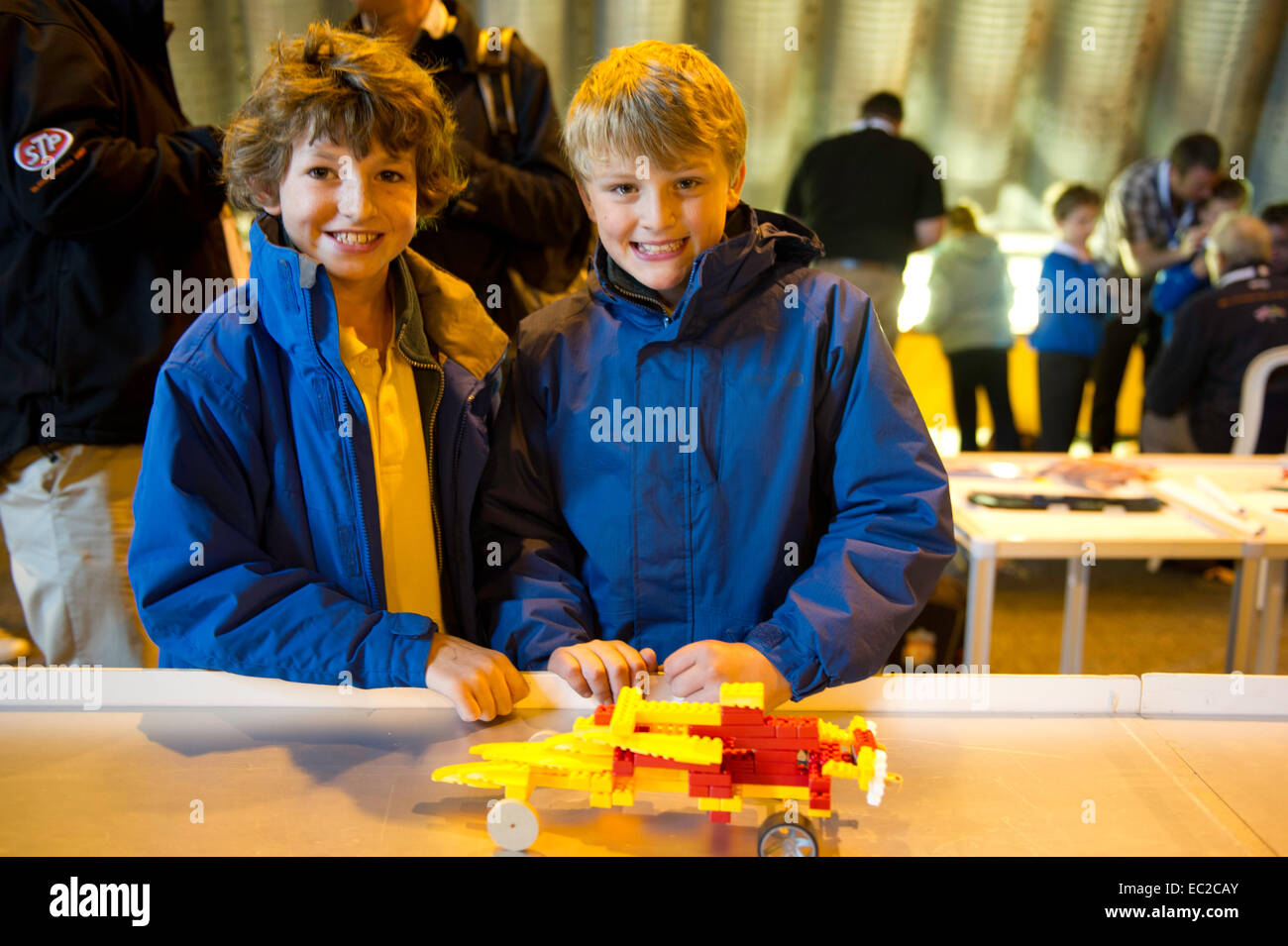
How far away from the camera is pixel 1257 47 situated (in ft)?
19.2

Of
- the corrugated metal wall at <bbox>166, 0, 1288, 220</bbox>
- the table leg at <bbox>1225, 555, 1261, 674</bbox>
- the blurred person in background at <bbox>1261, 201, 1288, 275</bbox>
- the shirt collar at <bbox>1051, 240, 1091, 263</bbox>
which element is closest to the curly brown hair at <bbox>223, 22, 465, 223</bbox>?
the table leg at <bbox>1225, 555, 1261, 674</bbox>

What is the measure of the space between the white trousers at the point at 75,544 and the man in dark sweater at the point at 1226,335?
351 centimetres

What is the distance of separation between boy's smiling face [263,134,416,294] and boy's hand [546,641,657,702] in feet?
1.82

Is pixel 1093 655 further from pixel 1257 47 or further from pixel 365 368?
pixel 1257 47

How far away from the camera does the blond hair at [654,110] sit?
132 centimetres

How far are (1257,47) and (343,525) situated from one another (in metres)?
6.31

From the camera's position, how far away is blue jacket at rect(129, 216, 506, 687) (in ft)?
4.06

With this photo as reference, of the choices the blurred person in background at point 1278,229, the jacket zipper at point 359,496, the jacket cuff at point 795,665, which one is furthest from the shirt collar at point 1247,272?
the jacket zipper at point 359,496

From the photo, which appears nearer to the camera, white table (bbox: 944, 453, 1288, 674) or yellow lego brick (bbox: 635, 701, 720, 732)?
yellow lego brick (bbox: 635, 701, 720, 732)

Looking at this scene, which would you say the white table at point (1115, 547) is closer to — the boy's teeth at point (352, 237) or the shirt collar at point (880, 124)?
the boy's teeth at point (352, 237)

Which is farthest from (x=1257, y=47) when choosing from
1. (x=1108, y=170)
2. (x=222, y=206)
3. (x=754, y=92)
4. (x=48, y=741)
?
(x=48, y=741)

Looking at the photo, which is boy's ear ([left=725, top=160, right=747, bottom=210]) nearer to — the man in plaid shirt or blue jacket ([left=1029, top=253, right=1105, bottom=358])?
blue jacket ([left=1029, top=253, right=1105, bottom=358])
